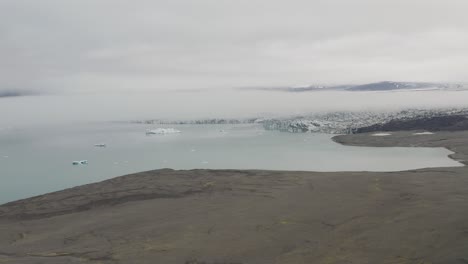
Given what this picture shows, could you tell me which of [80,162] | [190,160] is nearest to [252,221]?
[190,160]

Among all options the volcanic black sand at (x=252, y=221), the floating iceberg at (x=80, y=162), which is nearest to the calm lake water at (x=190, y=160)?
the floating iceberg at (x=80, y=162)

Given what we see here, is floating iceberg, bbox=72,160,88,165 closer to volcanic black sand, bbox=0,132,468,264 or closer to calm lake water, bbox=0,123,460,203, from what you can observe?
calm lake water, bbox=0,123,460,203

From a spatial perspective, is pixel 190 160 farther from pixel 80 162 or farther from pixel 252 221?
pixel 252 221

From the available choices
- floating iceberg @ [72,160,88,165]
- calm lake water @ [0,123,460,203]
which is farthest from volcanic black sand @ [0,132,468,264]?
floating iceberg @ [72,160,88,165]

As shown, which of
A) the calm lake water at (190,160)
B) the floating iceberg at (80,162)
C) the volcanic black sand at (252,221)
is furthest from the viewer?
the floating iceberg at (80,162)

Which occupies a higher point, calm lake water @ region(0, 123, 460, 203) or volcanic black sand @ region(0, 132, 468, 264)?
volcanic black sand @ region(0, 132, 468, 264)

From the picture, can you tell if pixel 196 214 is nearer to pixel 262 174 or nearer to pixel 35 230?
pixel 35 230

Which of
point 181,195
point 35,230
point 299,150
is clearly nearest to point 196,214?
point 181,195

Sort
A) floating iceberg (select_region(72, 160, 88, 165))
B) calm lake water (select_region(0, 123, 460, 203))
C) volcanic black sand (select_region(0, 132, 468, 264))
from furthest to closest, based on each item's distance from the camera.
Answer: floating iceberg (select_region(72, 160, 88, 165)) → calm lake water (select_region(0, 123, 460, 203)) → volcanic black sand (select_region(0, 132, 468, 264))

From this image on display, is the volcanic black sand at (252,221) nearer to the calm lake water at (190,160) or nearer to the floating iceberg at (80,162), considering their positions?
the calm lake water at (190,160)
